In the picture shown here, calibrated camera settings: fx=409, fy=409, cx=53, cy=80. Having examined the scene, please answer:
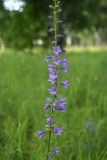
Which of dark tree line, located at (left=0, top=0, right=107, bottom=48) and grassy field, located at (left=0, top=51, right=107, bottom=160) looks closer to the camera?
grassy field, located at (left=0, top=51, right=107, bottom=160)

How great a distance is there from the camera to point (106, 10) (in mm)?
31969

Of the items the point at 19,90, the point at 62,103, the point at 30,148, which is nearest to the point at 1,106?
the point at 19,90

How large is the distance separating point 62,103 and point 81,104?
10.2ft

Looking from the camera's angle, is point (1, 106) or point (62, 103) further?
point (1, 106)

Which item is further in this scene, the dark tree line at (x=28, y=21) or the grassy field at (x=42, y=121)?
the dark tree line at (x=28, y=21)

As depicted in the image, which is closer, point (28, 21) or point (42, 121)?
point (42, 121)

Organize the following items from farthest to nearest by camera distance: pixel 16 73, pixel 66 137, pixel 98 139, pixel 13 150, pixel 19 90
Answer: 1. pixel 16 73
2. pixel 19 90
3. pixel 66 137
4. pixel 98 139
5. pixel 13 150

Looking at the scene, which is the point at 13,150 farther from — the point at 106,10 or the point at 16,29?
the point at 106,10

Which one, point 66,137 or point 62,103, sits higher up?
point 62,103

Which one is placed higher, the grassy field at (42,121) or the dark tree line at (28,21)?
the dark tree line at (28,21)

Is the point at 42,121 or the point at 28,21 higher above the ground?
the point at 28,21

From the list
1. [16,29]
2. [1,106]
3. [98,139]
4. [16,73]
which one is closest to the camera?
[98,139]

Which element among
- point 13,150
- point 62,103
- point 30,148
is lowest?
point 30,148

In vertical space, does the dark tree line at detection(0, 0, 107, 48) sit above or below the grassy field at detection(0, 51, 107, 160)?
above
